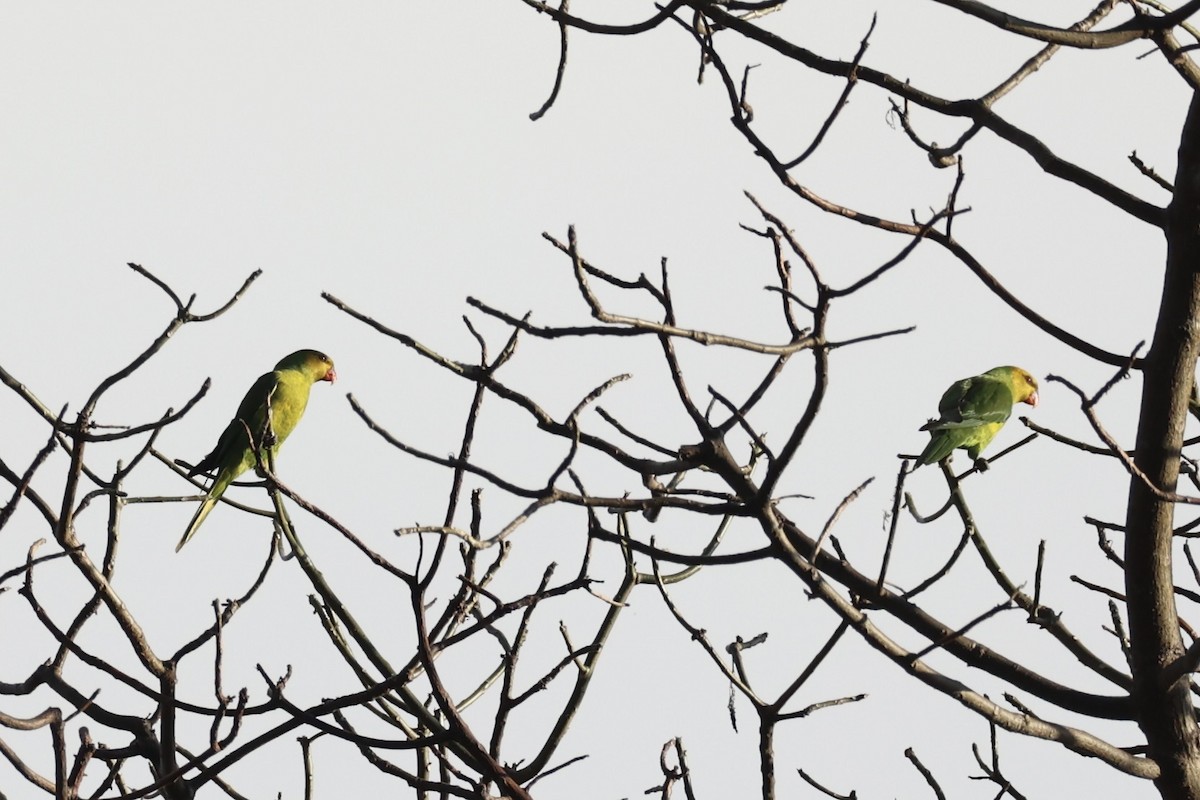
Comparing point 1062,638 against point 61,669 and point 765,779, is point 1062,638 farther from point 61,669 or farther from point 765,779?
point 61,669

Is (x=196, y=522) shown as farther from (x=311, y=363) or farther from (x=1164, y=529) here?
(x=1164, y=529)

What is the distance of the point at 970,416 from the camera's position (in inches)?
243

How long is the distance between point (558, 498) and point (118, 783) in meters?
1.85

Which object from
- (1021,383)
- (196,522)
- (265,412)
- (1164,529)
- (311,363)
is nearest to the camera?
(1164,529)

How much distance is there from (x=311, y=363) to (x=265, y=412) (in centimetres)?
92

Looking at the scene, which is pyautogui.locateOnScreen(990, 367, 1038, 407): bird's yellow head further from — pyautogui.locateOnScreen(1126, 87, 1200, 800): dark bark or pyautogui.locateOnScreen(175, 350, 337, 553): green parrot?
pyautogui.locateOnScreen(1126, 87, 1200, 800): dark bark

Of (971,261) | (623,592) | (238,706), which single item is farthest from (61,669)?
(971,261)

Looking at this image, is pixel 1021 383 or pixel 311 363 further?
pixel 311 363

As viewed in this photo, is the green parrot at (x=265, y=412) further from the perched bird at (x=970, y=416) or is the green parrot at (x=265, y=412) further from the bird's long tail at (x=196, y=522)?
the perched bird at (x=970, y=416)

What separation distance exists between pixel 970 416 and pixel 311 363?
12.5 ft

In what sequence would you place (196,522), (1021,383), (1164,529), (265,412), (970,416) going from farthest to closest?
(1021,383), (265,412), (970,416), (196,522), (1164,529)

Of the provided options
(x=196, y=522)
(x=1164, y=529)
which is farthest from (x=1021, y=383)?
(x=1164, y=529)

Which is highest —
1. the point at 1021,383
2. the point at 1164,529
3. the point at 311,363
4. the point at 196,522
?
the point at 311,363

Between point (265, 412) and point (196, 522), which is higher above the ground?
point (265, 412)
